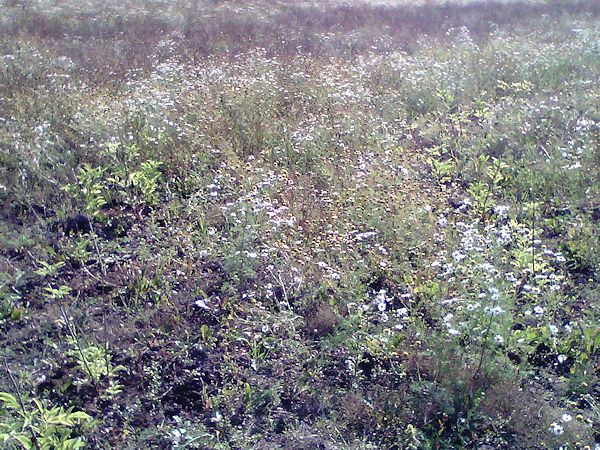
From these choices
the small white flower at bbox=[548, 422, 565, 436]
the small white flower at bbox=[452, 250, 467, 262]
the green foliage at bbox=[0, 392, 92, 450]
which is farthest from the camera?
the small white flower at bbox=[452, 250, 467, 262]

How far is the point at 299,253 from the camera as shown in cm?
496

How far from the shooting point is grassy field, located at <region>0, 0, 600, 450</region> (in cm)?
359

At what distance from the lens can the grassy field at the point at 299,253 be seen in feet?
11.8

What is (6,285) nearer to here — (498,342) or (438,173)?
(498,342)

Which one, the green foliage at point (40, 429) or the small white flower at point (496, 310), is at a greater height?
the small white flower at point (496, 310)

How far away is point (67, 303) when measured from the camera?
4.56 meters

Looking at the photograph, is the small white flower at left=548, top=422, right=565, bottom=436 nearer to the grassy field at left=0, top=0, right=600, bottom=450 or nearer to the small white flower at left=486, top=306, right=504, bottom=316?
the grassy field at left=0, top=0, right=600, bottom=450

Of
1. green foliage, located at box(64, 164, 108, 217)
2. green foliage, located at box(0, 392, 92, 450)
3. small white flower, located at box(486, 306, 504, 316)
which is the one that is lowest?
green foliage, located at box(0, 392, 92, 450)

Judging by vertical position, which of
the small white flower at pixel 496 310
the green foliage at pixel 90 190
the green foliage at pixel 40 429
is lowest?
the green foliage at pixel 40 429

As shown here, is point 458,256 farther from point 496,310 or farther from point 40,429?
point 40,429

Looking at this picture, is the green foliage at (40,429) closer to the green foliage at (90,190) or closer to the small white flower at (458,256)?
the green foliage at (90,190)

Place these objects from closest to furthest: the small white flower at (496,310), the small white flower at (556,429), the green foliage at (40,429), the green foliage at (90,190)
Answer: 1. the green foliage at (40,429)
2. the small white flower at (556,429)
3. the small white flower at (496,310)
4. the green foliage at (90,190)

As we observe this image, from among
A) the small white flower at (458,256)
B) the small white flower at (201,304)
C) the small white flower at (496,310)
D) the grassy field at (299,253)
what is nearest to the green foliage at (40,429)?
the grassy field at (299,253)

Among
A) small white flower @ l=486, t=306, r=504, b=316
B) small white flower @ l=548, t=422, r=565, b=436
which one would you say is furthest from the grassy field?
small white flower @ l=486, t=306, r=504, b=316
